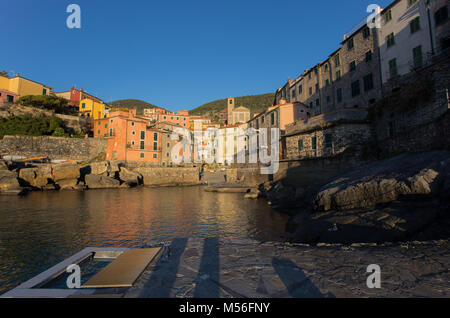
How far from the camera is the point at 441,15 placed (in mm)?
17859

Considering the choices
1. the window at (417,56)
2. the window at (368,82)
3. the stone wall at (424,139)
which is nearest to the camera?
the stone wall at (424,139)

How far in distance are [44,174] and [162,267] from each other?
3818 centimetres

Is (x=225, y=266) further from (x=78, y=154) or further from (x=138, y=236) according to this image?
→ (x=78, y=154)

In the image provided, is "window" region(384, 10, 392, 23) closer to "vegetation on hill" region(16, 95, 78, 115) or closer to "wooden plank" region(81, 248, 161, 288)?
"wooden plank" region(81, 248, 161, 288)

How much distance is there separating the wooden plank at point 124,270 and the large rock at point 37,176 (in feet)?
121

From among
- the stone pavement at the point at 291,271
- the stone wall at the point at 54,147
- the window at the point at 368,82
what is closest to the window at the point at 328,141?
the window at the point at 368,82

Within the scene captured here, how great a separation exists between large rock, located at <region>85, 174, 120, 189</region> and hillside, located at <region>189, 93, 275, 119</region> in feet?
256

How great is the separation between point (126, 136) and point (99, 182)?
11.5m

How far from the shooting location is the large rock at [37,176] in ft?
99.5

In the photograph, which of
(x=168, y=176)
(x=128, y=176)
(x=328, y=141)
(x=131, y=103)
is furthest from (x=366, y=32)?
(x=131, y=103)

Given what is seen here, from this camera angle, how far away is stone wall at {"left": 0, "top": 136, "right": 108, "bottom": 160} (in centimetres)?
3422


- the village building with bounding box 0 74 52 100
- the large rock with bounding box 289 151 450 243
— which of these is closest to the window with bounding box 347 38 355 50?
the large rock with bounding box 289 151 450 243

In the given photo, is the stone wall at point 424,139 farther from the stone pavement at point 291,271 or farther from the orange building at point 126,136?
the orange building at point 126,136
